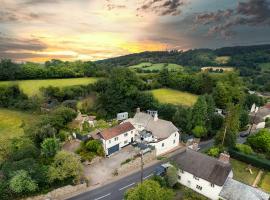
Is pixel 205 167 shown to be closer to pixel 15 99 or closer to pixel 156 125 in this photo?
pixel 156 125

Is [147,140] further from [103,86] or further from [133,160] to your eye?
[103,86]

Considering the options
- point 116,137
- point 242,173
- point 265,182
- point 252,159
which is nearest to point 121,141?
point 116,137

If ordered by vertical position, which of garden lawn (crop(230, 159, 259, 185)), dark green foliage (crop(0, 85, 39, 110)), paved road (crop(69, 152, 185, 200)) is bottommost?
garden lawn (crop(230, 159, 259, 185))

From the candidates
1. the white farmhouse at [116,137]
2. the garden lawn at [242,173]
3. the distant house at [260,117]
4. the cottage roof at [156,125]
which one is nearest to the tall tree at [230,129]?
the garden lawn at [242,173]

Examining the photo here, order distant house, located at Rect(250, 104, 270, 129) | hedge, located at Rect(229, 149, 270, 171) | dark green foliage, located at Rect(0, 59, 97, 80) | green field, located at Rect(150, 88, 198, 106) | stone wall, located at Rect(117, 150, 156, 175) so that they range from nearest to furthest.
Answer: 1. stone wall, located at Rect(117, 150, 156, 175)
2. hedge, located at Rect(229, 149, 270, 171)
3. distant house, located at Rect(250, 104, 270, 129)
4. dark green foliage, located at Rect(0, 59, 97, 80)
5. green field, located at Rect(150, 88, 198, 106)

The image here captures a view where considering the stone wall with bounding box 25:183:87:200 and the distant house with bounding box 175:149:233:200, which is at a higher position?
the distant house with bounding box 175:149:233:200

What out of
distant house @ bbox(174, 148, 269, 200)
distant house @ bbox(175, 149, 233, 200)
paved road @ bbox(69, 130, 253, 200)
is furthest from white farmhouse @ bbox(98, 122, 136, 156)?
distant house @ bbox(175, 149, 233, 200)

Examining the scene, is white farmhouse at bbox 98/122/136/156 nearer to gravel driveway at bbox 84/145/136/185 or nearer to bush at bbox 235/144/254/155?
gravel driveway at bbox 84/145/136/185
